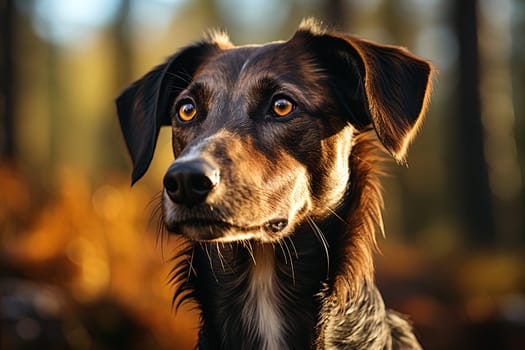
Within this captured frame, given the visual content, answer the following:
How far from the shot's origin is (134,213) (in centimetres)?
1027

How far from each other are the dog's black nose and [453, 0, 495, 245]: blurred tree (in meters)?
11.7

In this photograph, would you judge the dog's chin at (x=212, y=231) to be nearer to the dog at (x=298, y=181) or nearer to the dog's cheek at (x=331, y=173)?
the dog at (x=298, y=181)

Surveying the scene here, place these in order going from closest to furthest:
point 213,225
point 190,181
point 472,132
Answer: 1. point 190,181
2. point 213,225
3. point 472,132

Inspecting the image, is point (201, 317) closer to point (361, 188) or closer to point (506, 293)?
point (361, 188)

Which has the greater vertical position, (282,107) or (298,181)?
(282,107)

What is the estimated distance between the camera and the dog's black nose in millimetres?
2838

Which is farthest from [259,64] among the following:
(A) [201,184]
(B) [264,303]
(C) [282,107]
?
(B) [264,303]

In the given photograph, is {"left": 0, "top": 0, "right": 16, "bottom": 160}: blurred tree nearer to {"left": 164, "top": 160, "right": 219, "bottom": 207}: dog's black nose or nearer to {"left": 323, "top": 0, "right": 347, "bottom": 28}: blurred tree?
{"left": 323, "top": 0, "right": 347, "bottom": 28}: blurred tree

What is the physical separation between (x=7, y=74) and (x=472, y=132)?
950 centimetres

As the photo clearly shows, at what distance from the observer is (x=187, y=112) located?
12.1 ft

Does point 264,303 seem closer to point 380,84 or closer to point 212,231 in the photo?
point 212,231

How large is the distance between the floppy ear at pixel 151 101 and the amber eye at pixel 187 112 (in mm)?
184

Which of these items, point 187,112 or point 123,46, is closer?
point 187,112

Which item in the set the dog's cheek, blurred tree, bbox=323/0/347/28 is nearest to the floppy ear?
the dog's cheek
